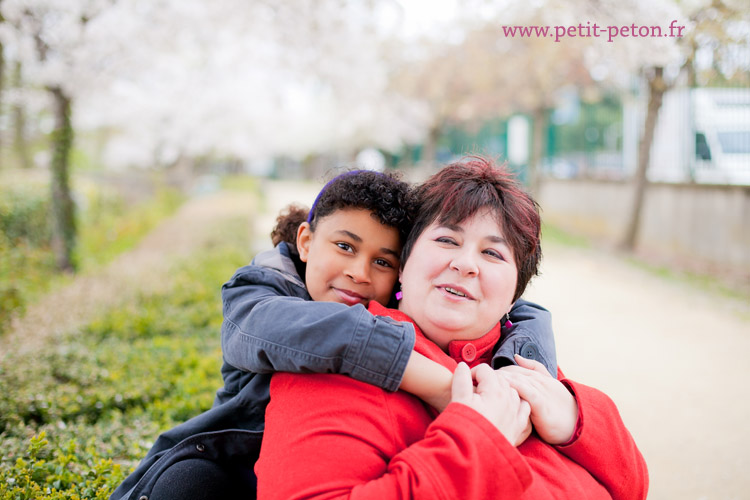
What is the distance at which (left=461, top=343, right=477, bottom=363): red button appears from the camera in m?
1.82

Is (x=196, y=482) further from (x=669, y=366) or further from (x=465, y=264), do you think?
(x=669, y=366)

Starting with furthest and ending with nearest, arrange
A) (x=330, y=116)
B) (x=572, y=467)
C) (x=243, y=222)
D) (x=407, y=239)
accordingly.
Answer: (x=330, y=116) → (x=243, y=222) → (x=407, y=239) → (x=572, y=467)

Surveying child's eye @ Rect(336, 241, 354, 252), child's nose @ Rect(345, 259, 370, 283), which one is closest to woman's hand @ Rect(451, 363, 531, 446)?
child's nose @ Rect(345, 259, 370, 283)

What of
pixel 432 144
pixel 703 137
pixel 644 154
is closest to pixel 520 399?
pixel 703 137

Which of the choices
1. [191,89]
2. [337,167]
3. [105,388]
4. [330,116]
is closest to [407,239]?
[337,167]

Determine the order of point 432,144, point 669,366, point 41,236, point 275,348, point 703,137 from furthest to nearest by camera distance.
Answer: point 432,144 → point 703,137 → point 41,236 → point 669,366 → point 275,348

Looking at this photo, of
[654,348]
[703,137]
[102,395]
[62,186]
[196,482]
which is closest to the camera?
[196,482]

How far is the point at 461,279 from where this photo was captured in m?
1.75

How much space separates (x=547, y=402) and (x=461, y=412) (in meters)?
0.37

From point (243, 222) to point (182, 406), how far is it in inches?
439

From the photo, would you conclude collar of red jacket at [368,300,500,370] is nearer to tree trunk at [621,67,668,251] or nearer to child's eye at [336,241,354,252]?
child's eye at [336,241,354,252]

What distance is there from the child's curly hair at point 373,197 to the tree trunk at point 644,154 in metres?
10.5

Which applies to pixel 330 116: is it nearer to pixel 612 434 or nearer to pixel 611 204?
pixel 611 204

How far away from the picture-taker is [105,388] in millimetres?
4215
